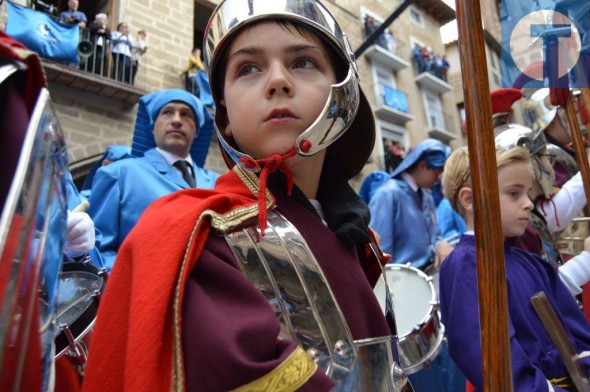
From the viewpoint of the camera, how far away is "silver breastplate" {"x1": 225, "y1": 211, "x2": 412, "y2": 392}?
867mm

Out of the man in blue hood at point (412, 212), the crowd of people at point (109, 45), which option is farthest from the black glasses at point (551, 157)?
the crowd of people at point (109, 45)

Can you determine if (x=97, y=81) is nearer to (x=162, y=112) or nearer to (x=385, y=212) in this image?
(x=162, y=112)

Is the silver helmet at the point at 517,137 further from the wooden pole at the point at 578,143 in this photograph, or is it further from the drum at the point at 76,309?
the drum at the point at 76,309

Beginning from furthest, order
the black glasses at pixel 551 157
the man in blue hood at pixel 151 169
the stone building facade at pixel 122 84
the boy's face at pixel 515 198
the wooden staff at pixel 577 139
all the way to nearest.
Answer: the stone building facade at pixel 122 84 < the black glasses at pixel 551 157 < the man in blue hood at pixel 151 169 < the wooden staff at pixel 577 139 < the boy's face at pixel 515 198

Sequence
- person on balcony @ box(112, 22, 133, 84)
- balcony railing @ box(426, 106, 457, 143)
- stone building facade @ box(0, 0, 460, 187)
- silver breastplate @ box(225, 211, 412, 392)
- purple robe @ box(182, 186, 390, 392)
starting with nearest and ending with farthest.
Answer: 1. purple robe @ box(182, 186, 390, 392)
2. silver breastplate @ box(225, 211, 412, 392)
3. stone building facade @ box(0, 0, 460, 187)
4. person on balcony @ box(112, 22, 133, 84)
5. balcony railing @ box(426, 106, 457, 143)

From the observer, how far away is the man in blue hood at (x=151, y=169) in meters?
2.52

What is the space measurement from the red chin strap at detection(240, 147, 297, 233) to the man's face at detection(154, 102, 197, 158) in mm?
2134

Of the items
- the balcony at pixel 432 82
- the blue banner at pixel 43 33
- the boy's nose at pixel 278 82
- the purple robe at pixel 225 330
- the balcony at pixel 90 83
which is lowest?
the purple robe at pixel 225 330

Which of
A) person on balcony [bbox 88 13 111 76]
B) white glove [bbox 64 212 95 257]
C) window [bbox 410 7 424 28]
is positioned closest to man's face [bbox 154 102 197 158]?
white glove [bbox 64 212 95 257]

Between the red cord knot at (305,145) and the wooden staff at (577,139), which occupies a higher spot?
the wooden staff at (577,139)

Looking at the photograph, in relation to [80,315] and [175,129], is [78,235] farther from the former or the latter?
[175,129]

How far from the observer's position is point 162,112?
3203 mm

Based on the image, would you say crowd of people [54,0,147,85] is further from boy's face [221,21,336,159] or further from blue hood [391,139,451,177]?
boy's face [221,21,336,159]

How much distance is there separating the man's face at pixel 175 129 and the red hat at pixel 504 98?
2.05 m
